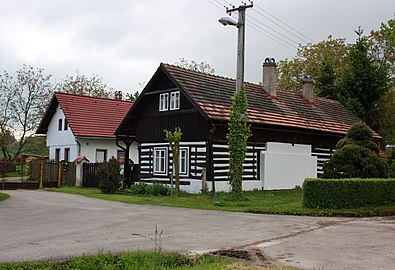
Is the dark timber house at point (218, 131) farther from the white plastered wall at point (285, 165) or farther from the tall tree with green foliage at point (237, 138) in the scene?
the tall tree with green foliage at point (237, 138)

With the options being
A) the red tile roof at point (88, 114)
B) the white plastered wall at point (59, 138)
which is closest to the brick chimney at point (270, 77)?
the red tile roof at point (88, 114)

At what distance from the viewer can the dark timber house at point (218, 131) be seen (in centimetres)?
2544

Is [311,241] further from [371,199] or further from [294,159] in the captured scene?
[294,159]

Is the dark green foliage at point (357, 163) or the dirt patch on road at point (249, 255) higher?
the dark green foliage at point (357, 163)

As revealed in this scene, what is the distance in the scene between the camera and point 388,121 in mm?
41438

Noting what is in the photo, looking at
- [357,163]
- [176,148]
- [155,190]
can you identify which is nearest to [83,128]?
[155,190]

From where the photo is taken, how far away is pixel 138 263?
816cm

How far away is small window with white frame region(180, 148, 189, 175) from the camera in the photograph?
26266 millimetres

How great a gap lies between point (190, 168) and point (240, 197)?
5.66 metres

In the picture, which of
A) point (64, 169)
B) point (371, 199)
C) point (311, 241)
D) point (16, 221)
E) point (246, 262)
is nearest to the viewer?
point (246, 262)

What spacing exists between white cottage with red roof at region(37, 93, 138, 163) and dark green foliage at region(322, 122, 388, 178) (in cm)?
1769

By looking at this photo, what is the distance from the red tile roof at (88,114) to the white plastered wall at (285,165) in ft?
45.4

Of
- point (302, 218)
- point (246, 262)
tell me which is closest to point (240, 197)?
point (302, 218)

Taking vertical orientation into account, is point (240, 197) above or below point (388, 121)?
below
